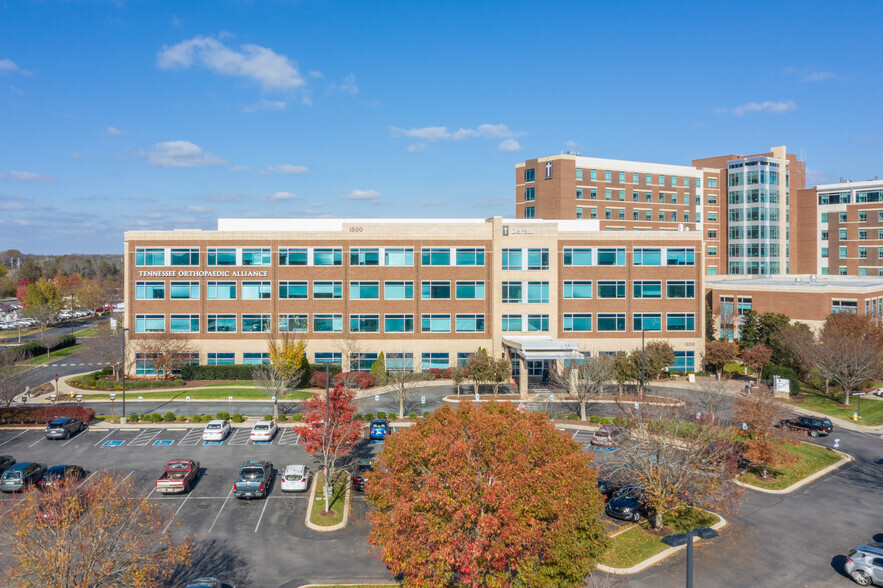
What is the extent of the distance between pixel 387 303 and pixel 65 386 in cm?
3348

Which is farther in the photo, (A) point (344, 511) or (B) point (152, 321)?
(B) point (152, 321)

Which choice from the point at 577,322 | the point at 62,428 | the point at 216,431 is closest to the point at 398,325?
the point at 577,322

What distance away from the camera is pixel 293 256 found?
219 feet

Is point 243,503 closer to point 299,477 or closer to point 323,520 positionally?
point 299,477

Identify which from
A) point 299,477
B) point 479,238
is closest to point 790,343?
point 479,238

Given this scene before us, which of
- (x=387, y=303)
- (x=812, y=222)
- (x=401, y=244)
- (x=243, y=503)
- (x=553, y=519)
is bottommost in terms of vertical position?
(x=243, y=503)

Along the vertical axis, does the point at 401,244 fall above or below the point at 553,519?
above

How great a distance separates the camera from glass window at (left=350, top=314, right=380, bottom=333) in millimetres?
Result: 66500

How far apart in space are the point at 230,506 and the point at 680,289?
54.5 meters

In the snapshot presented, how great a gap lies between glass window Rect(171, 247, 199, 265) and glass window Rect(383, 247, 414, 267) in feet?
68.2

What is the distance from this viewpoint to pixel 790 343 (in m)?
62.2

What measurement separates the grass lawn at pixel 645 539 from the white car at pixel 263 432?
84.7 feet

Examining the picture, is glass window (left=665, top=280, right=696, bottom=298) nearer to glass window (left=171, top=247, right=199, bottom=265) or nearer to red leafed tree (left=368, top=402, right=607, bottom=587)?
red leafed tree (left=368, top=402, right=607, bottom=587)

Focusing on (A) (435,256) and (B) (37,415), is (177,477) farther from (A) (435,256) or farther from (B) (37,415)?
(A) (435,256)
